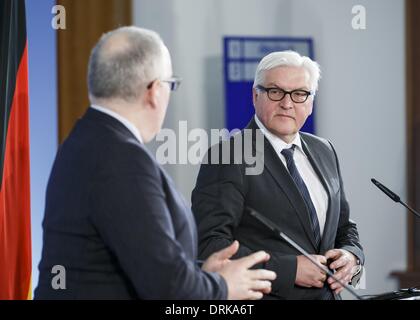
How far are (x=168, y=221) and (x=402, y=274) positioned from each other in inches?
118

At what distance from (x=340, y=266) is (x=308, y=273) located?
132 millimetres

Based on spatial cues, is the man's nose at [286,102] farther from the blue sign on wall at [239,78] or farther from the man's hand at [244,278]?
the blue sign on wall at [239,78]

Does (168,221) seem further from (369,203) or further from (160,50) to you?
(369,203)

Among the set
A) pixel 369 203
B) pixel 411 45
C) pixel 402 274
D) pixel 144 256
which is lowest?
pixel 402 274

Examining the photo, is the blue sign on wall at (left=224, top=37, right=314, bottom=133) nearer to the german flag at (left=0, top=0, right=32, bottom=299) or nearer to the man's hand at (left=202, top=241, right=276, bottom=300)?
the german flag at (left=0, top=0, right=32, bottom=299)

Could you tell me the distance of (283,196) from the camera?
1973mm

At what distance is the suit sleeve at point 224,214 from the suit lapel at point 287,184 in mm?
94

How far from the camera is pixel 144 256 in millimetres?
1282

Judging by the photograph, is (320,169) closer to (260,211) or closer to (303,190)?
(303,190)

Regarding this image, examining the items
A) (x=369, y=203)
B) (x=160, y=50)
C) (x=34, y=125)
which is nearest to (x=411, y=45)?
(x=369, y=203)

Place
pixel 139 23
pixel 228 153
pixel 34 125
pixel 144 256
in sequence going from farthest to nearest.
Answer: pixel 139 23 < pixel 34 125 < pixel 228 153 < pixel 144 256

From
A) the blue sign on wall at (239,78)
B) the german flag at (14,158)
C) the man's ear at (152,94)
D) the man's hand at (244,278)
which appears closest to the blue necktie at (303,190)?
the man's hand at (244,278)

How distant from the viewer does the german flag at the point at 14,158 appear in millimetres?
2361

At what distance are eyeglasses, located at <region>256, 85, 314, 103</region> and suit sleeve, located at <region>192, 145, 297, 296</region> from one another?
27 centimetres
